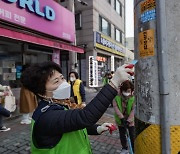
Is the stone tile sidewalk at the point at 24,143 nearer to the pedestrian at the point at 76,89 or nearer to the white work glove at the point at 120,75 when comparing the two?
the pedestrian at the point at 76,89

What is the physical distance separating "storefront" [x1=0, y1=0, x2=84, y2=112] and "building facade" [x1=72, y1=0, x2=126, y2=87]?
5.50m

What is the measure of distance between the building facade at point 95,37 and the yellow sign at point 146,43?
566 inches

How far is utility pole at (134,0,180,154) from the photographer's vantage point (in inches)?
66.9

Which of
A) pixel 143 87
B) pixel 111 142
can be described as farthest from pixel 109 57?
pixel 143 87

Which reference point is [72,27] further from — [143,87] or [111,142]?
[143,87]

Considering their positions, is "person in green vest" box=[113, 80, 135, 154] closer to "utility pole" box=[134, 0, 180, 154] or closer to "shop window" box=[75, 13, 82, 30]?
"utility pole" box=[134, 0, 180, 154]

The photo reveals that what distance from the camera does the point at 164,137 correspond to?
1.71 metres

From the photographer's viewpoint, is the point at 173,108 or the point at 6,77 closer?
the point at 173,108

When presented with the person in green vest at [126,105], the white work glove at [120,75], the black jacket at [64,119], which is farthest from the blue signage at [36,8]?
the white work glove at [120,75]

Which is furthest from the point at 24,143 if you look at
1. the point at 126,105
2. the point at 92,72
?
the point at 92,72

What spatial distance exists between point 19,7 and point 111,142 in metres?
5.89

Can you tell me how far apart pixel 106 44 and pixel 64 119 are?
18011 mm

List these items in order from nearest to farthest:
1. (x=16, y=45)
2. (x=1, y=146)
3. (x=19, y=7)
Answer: (x=1, y=146) → (x=19, y=7) → (x=16, y=45)

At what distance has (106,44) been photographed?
19.1 m
